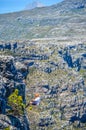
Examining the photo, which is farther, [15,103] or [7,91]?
[7,91]

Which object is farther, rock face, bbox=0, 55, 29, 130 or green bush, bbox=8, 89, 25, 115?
green bush, bbox=8, 89, 25, 115

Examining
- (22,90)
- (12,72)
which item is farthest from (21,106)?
(22,90)

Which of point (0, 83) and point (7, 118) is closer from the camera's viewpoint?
point (7, 118)

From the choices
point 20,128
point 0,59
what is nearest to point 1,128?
point 20,128

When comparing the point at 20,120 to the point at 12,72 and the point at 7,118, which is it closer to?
the point at 7,118

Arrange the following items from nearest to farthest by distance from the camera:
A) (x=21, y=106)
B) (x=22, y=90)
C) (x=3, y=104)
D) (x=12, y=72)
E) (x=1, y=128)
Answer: (x=1, y=128), (x=3, y=104), (x=21, y=106), (x=12, y=72), (x=22, y=90)

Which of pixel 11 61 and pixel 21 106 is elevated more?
pixel 11 61

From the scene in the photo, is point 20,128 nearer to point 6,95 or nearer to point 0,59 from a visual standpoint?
point 6,95

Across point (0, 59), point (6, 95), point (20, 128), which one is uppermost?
point (0, 59)

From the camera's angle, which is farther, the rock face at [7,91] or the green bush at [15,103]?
the green bush at [15,103]

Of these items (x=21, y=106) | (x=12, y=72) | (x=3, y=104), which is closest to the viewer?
(x=3, y=104)

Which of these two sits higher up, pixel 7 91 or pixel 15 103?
pixel 7 91
